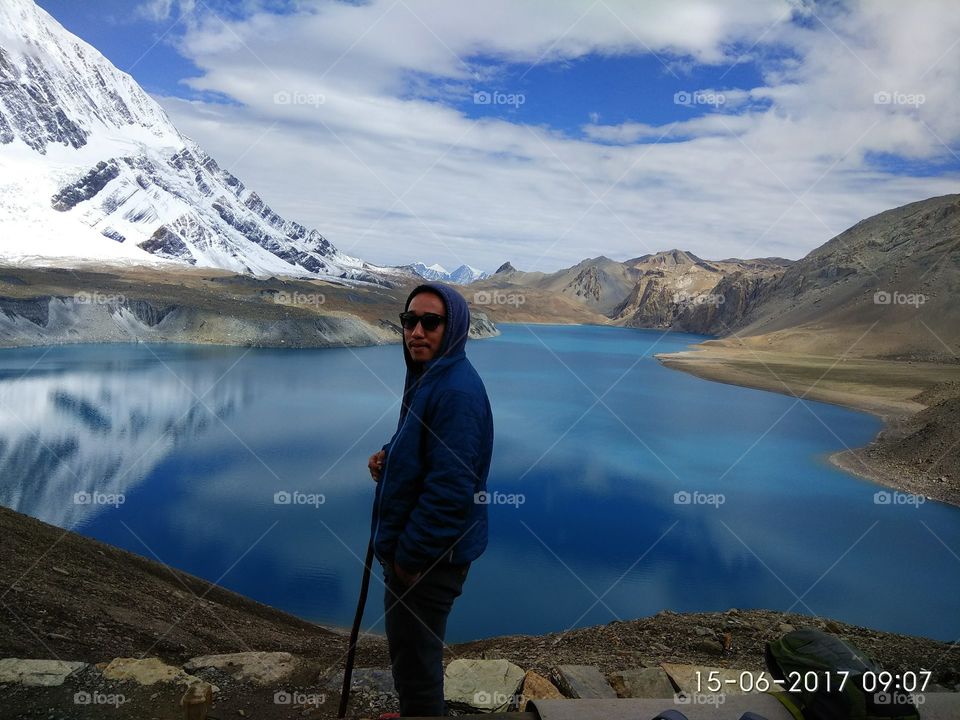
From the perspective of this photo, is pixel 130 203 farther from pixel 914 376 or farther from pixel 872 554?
pixel 872 554

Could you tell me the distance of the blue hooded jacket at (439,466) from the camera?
8.39 feet

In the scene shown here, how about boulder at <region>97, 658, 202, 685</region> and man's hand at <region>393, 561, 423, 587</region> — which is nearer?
man's hand at <region>393, 561, 423, 587</region>

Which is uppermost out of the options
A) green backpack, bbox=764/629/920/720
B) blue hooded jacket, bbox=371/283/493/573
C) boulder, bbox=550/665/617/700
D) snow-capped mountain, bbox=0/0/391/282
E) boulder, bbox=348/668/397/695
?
snow-capped mountain, bbox=0/0/391/282

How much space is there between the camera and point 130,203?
156 meters

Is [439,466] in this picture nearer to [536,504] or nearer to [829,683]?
[829,683]

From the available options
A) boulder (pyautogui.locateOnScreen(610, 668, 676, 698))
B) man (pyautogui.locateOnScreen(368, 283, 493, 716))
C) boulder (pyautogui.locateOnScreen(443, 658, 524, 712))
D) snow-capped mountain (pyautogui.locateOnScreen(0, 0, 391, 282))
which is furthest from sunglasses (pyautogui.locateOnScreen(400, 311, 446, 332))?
snow-capped mountain (pyautogui.locateOnScreen(0, 0, 391, 282))

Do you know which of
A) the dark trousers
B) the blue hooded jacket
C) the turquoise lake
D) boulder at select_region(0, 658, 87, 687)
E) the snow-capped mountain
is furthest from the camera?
the snow-capped mountain

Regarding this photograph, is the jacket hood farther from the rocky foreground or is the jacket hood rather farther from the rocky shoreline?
the rocky shoreline

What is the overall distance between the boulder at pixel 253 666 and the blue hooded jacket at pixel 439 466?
7.63 ft

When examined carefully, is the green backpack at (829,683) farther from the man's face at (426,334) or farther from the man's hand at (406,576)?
the man's face at (426,334)

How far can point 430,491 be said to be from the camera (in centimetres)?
258

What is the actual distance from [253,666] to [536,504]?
36.5 feet

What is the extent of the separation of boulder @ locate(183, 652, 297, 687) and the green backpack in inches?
125

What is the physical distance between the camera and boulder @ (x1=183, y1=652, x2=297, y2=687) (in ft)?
14.5
